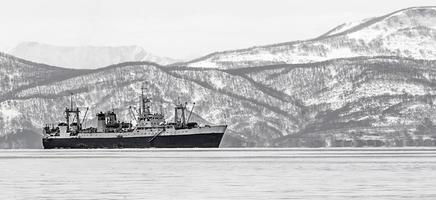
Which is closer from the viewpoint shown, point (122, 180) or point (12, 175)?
point (122, 180)

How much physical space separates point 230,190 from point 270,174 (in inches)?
1179

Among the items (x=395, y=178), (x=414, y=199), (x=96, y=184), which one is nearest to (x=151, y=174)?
(x=96, y=184)

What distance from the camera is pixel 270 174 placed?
11994cm

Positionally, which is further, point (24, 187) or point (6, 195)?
point (24, 187)

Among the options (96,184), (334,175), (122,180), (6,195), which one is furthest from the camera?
(334,175)

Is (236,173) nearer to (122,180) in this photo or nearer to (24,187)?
(122,180)

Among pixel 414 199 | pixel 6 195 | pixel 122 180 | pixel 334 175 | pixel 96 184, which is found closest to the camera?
pixel 414 199

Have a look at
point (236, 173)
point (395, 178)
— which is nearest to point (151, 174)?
point (236, 173)

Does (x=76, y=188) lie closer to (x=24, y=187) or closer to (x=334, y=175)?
(x=24, y=187)

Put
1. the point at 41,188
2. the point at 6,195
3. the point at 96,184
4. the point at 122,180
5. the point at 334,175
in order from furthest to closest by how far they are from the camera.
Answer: the point at 334,175, the point at 122,180, the point at 96,184, the point at 41,188, the point at 6,195

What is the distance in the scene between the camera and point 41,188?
9456 cm

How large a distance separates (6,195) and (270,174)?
4205 cm

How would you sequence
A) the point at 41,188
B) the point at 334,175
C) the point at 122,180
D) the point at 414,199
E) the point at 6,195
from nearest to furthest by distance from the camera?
the point at 414,199, the point at 6,195, the point at 41,188, the point at 122,180, the point at 334,175

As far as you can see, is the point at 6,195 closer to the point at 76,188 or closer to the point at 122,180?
the point at 76,188
